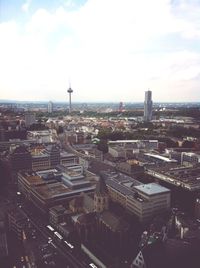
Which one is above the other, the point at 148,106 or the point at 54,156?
the point at 148,106

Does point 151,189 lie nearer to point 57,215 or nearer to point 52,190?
point 57,215

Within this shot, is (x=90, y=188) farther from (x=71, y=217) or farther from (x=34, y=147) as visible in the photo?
(x=34, y=147)

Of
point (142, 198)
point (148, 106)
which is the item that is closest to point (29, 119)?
point (148, 106)

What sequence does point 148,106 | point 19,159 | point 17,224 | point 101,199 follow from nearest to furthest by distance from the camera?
point 17,224 < point 101,199 < point 19,159 < point 148,106

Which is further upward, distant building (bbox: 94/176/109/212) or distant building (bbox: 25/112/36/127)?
distant building (bbox: 25/112/36/127)

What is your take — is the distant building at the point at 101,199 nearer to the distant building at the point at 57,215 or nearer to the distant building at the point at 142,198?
the distant building at the point at 57,215

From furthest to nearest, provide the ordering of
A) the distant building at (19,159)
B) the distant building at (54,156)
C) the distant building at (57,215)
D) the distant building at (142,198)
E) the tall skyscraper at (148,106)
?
the tall skyscraper at (148,106)
the distant building at (54,156)
the distant building at (19,159)
the distant building at (142,198)
the distant building at (57,215)

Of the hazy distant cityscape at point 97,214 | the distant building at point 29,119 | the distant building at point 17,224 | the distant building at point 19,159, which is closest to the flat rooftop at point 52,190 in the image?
the hazy distant cityscape at point 97,214

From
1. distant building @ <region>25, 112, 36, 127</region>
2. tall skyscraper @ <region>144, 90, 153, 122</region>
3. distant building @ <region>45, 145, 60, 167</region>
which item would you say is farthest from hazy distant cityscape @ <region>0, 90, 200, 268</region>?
tall skyscraper @ <region>144, 90, 153, 122</region>

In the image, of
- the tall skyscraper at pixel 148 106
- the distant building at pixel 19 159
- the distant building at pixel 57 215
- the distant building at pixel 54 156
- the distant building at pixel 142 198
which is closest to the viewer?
the distant building at pixel 57 215

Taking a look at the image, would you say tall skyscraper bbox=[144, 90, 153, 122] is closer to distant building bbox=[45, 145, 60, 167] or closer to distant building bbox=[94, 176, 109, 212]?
distant building bbox=[45, 145, 60, 167]

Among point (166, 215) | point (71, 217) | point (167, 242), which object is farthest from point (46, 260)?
point (166, 215)
